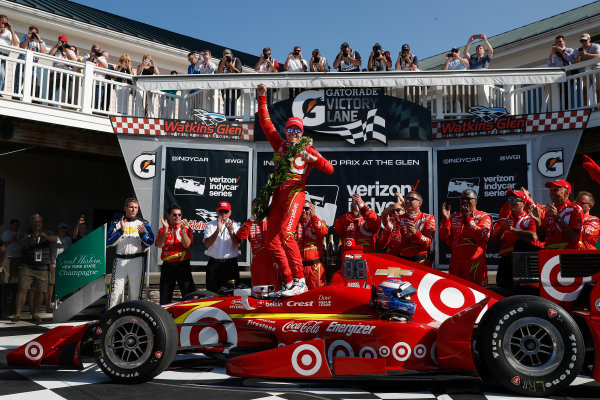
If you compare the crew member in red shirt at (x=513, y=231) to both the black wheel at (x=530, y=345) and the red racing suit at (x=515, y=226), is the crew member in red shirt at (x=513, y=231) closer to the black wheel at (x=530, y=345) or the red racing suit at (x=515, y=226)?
the red racing suit at (x=515, y=226)

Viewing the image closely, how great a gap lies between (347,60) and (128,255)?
608 cm

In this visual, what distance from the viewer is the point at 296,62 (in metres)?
10.8

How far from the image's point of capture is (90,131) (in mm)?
9945

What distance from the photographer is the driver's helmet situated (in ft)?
12.5

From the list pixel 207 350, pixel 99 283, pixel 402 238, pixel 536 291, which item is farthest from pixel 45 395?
pixel 99 283

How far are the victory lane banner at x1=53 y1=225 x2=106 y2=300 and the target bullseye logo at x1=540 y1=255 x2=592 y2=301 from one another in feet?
20.4

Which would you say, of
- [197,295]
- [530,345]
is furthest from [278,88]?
[530,345]

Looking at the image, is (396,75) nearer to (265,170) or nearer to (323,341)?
(265,170)

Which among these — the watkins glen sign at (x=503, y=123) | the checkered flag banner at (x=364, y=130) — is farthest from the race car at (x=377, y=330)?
the watkins glen sign at (x=503, y=123)

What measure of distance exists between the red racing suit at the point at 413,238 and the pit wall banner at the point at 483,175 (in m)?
2.77

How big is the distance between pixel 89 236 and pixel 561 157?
756 centimetres

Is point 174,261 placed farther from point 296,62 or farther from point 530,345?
point 296,62

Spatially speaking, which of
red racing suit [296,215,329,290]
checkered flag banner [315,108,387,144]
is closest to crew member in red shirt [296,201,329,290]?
red racing suit [296,215,329,290]

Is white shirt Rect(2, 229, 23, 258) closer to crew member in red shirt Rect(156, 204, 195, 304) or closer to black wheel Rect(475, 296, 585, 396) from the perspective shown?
crew member in red shirt Rect(156, 204, 195, 304)
